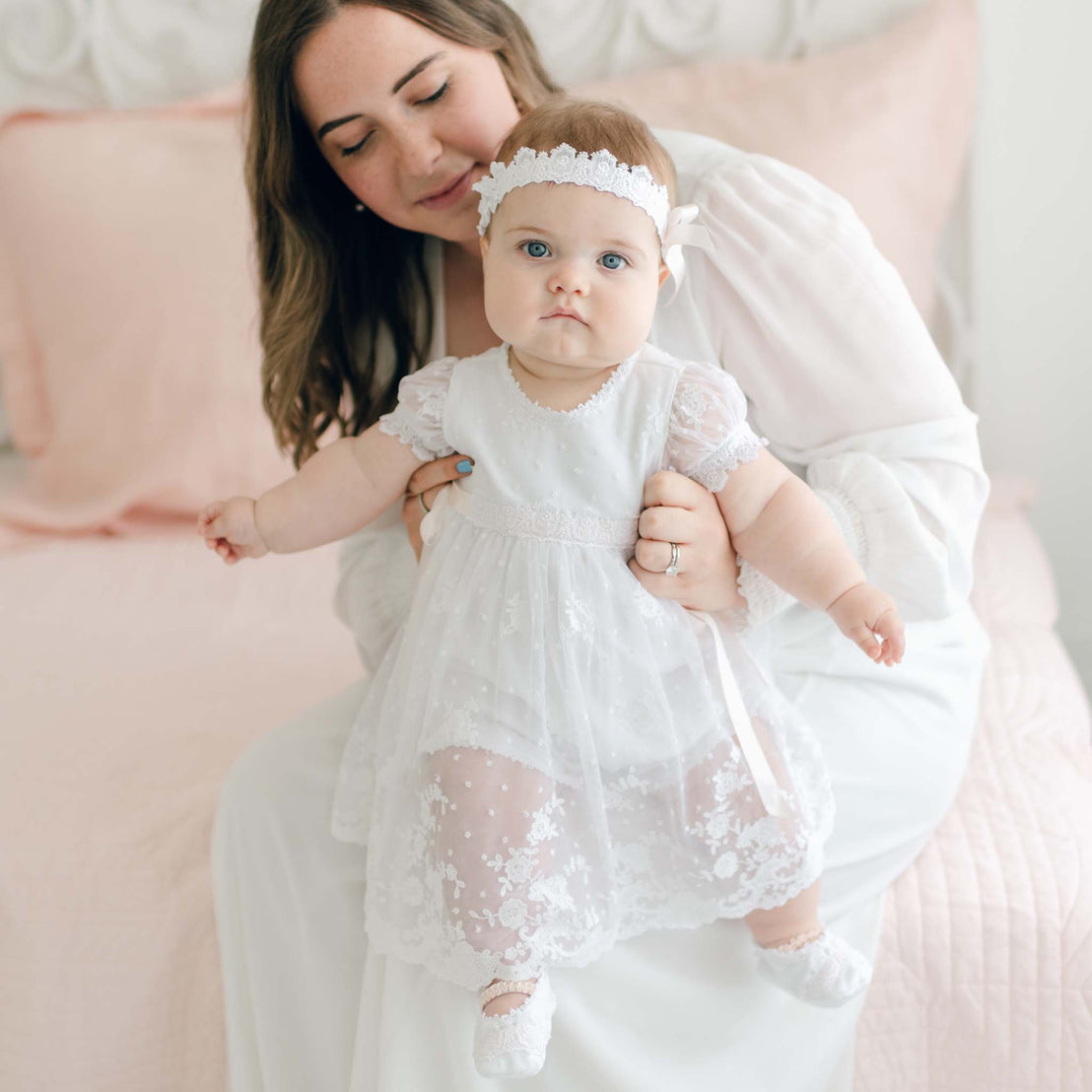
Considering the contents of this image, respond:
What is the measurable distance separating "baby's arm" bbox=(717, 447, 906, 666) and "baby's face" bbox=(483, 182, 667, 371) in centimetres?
16

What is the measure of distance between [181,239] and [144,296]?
11cm

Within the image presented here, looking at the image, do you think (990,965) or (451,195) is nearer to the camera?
(990,965)

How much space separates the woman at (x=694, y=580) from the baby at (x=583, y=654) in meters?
0.04

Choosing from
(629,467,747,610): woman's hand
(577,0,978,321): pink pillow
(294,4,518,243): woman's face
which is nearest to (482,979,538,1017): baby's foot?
(629,467,747,610): woman's hand

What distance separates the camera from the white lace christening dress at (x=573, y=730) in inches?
38.4

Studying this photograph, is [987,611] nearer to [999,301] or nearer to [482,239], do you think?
[999,301]

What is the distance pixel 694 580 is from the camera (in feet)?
3.37

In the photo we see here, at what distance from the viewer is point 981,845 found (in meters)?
1.24

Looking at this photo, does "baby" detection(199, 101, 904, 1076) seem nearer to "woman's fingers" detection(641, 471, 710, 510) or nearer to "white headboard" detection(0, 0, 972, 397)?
"woman's fingers" detection(641, 471, 710, 510)

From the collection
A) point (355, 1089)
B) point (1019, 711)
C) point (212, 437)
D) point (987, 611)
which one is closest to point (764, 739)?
point (355, 1089)

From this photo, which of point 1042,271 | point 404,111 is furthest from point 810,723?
point 1042,271

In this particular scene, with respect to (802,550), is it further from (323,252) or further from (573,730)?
(323,252)

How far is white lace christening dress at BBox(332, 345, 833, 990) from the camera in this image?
0.97 metres

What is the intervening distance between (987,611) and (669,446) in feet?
2.88
